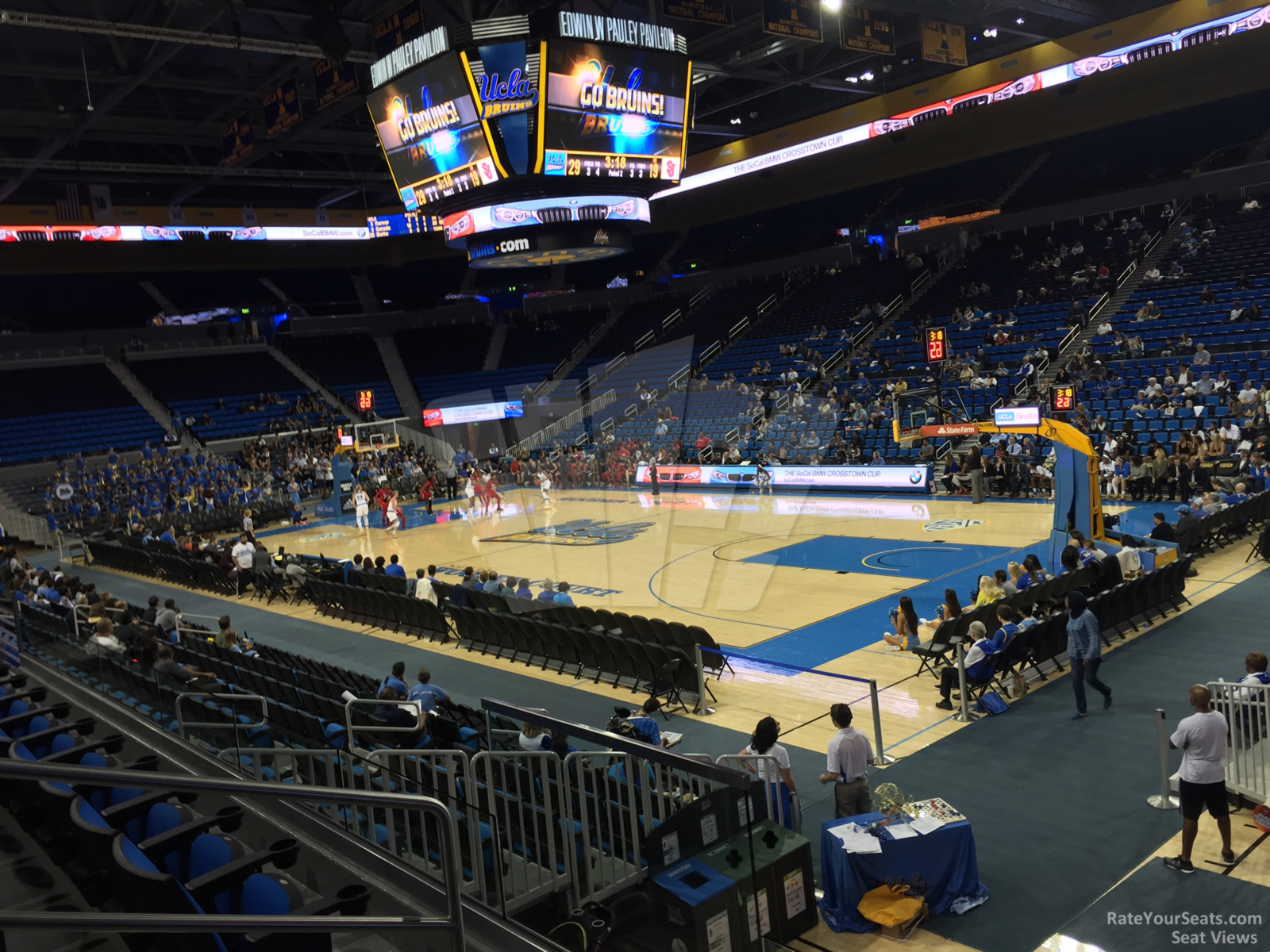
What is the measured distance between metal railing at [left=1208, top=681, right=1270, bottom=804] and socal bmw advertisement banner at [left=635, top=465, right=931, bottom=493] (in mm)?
19662

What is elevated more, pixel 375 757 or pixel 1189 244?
pixel 1189 244

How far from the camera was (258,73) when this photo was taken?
27.7m

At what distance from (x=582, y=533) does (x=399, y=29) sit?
1274 cm

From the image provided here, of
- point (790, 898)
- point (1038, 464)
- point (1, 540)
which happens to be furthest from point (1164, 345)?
point (1, 540)

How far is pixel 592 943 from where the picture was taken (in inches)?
187

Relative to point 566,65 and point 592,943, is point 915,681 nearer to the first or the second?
point 592,943

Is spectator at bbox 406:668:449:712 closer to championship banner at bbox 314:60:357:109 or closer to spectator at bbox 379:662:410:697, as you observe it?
spectator at bbox 379:662:410:697

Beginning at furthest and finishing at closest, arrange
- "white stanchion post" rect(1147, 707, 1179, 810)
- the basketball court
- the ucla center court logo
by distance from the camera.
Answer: the ucla center court logo, the basketball court, "white stanchion post" rect(1147, 707, 1179, 810)

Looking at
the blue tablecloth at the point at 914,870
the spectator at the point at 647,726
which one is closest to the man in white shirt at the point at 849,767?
the blue tablecloth at the point at 914,870

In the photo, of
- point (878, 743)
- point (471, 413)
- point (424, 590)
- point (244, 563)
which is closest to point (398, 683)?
point (878, 743)

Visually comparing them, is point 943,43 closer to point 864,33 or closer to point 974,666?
point 864,33

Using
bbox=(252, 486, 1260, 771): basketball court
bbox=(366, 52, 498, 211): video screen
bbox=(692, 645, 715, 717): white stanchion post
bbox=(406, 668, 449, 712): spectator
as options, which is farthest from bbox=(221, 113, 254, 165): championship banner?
bbox=(692, 645, 715, 717): white stanchion post

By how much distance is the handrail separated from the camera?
247 centimetres

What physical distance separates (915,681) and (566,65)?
1164 cm
